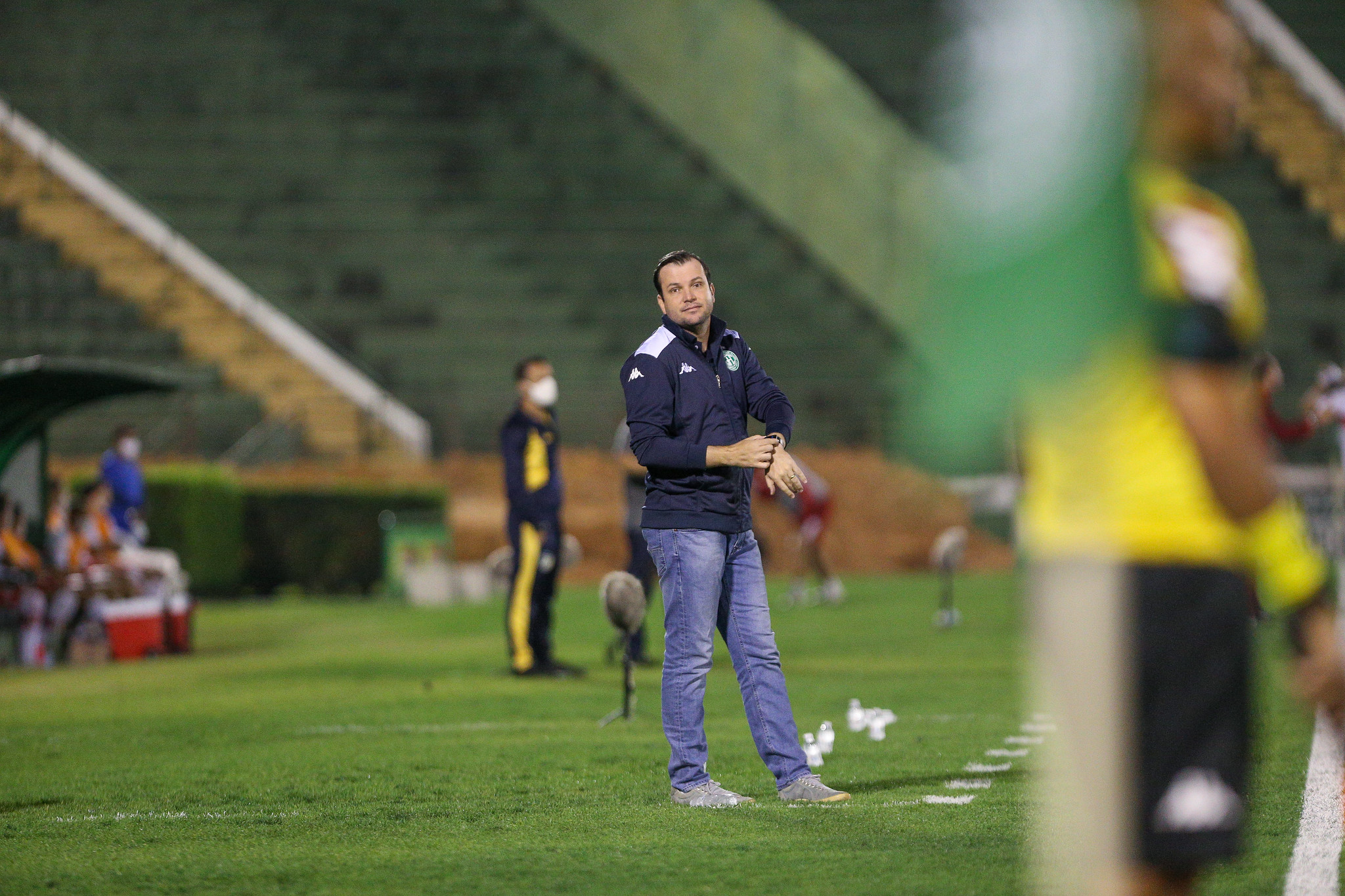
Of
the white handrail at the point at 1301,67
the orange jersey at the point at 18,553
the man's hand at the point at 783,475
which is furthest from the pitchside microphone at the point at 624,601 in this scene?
the white handrail at the point at 1301,67

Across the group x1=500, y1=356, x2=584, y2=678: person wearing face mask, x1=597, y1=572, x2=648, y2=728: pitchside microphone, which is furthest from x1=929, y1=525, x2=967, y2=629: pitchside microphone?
x1=597, y1=572, x2=648, y2=728: pitchside microphone

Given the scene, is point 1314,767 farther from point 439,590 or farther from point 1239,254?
point 439,590

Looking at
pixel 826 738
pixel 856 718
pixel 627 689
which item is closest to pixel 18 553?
pixel 627 689

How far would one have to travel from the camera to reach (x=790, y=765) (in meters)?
7.41

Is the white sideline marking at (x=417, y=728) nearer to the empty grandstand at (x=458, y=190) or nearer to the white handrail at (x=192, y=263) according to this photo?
the white handrail at (x=192, y=263)

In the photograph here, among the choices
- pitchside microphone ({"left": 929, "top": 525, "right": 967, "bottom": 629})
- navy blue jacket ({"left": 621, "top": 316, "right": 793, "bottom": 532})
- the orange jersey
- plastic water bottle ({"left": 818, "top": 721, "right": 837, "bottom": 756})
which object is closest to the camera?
navy blue jacket ({"left": 621, "top": 316, "right": 793, "bottom": 532})

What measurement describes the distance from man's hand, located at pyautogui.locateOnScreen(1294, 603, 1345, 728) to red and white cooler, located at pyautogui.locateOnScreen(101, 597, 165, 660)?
14398 mm

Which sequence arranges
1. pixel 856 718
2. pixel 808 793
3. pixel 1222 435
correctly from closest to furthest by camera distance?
pixel 1222 435 → pixel 808 793 → pixel 856 718

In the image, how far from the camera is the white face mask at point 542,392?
1329 cm

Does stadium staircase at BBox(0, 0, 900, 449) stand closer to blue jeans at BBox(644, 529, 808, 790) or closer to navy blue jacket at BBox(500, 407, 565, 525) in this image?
navy blue jacket at BBox(500, 407, 565, 525)

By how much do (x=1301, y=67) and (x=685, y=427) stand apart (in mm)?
37461

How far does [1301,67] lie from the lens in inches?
1612

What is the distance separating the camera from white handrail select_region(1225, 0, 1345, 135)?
40938 millimetres

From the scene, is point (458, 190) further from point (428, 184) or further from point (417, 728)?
point (417, 728)
